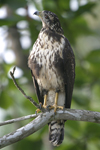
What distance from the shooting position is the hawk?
13.9 ft

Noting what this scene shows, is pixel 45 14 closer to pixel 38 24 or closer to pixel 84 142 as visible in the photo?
pixel 38 24

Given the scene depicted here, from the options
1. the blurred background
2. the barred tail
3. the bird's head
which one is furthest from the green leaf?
the barred tail

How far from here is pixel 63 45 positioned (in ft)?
14.1

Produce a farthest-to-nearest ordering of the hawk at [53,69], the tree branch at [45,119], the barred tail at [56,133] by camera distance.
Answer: the barred tail at [56,133]
the hawk at [53,69]
the tree branch at [45,119]

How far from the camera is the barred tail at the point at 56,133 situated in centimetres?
445

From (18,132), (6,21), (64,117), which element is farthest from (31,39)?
(18,132)

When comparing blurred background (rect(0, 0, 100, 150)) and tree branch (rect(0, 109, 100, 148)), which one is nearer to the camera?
tree branch (rect(0, 109, 100, 148))

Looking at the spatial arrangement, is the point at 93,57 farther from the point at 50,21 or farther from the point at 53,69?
the point at 53,69

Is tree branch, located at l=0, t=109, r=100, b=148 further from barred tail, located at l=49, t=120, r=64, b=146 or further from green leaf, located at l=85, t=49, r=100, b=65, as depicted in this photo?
green leaf, located at l=85, t=49, r=100, b=65

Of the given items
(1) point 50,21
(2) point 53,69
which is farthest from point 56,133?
(1) point 50,21

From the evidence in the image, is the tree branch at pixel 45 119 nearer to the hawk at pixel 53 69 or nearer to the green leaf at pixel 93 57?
the hawk at pixel 53 69

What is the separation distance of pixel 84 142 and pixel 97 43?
552 cm

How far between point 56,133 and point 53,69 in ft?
3.35

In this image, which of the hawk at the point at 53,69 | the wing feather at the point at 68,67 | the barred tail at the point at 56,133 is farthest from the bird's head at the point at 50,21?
the barred tail at the point at 56,133
